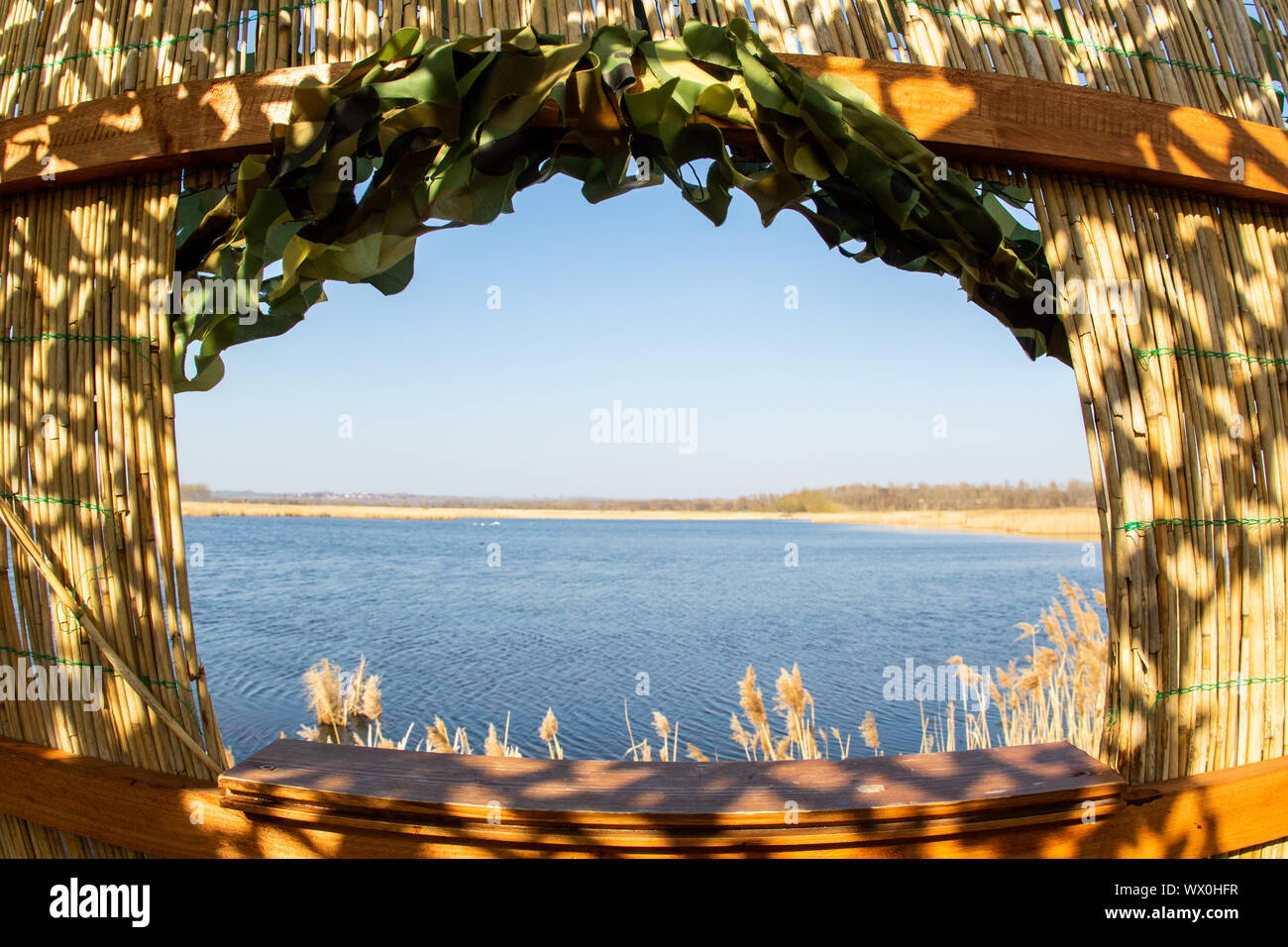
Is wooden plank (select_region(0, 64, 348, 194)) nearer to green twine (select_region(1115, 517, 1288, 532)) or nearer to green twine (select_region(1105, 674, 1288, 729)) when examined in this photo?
green twine (select_region(1115, 517, 1288, 532))

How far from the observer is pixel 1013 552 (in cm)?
3609

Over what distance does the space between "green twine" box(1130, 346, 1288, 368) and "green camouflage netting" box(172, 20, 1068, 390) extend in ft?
1.42

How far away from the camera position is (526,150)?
1631mm

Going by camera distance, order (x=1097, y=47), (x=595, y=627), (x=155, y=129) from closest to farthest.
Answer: (x=155, y=129), (x=1097, y=47), (x=595, y=627)

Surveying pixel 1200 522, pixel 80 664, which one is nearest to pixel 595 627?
pixel 80 664

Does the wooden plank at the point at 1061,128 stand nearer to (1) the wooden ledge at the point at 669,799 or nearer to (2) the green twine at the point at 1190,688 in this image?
(2) the green twine at the point at 1190,688

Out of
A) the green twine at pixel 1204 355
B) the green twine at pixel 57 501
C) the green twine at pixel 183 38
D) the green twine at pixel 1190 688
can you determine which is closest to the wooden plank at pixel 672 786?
the green twine at pixel 1190 688

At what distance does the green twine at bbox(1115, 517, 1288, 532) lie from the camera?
1757mm

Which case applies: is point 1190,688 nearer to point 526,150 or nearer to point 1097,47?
point 1097,47

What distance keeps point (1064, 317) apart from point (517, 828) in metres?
Result: 1.69

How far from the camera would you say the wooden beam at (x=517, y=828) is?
62.0 inches

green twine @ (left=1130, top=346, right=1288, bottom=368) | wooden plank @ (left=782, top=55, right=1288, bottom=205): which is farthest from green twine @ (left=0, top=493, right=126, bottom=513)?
green twine @ (left=1130, top=346, right=1288, bottom=368)
